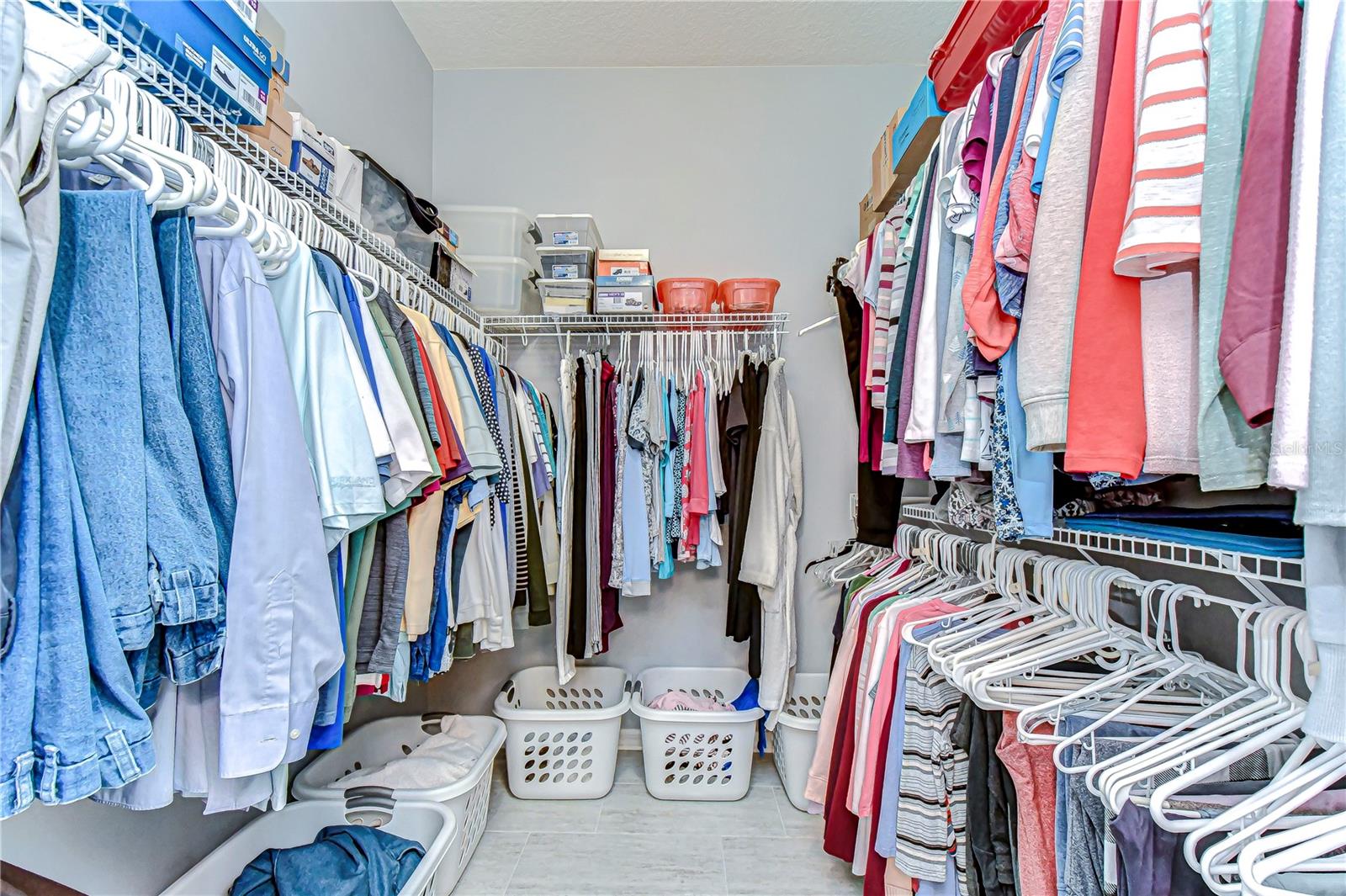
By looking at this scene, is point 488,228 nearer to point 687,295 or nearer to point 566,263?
point 566,263

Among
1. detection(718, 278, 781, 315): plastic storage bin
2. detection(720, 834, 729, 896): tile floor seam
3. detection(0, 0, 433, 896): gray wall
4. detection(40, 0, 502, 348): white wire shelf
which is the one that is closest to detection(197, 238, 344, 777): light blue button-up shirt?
detection(40, 0, 502, 348): white wire shelf

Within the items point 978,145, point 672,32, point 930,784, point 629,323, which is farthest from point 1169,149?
point 672,32

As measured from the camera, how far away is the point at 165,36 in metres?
0.96

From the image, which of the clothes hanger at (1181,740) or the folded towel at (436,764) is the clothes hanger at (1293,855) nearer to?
the clothes hanger at (1181,740)

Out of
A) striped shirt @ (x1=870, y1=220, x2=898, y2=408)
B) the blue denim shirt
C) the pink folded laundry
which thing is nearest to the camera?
the blue denim shirt

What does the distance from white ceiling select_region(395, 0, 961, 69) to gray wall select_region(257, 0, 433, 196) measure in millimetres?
192

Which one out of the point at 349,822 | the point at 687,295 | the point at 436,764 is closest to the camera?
the point at 349,822

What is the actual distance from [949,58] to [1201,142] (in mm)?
913

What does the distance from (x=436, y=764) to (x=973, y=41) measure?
2.23 meters

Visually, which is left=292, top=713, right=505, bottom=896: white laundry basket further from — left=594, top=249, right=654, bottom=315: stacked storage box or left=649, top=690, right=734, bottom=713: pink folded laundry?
left=594, top=249, right=654, bottom=315: stacked storage box

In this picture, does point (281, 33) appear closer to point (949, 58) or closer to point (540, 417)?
point (540, 417)

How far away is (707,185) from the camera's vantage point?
269 cm

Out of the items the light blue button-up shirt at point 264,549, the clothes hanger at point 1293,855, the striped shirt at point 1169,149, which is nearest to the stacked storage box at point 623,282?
the light blue button-up shirt at point 264,549

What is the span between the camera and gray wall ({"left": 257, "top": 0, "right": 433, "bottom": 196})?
184cm
